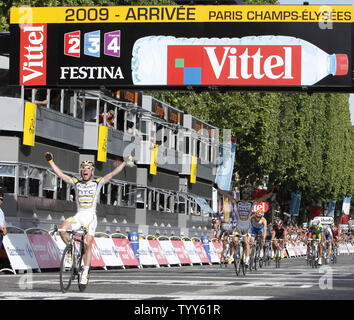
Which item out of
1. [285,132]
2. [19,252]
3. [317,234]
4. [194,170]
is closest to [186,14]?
[19,252]

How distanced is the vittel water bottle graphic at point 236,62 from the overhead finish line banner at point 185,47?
0.02 m

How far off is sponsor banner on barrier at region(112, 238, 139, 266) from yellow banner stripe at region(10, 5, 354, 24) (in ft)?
19.3

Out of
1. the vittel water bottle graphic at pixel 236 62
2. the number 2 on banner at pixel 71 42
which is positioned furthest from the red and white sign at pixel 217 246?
the number 2 on banner at pixel 71 42

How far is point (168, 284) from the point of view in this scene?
18312mm

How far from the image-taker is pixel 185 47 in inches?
1057

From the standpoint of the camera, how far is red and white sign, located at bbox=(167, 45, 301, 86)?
26359mm

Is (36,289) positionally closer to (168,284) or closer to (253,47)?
(168,284)

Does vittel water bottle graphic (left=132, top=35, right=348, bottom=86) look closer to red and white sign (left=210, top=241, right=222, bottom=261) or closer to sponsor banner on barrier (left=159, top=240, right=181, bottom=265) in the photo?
sponsor banner on barrier (left=159, top=240, right=181, bottom=265)

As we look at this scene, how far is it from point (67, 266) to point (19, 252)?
7986mm

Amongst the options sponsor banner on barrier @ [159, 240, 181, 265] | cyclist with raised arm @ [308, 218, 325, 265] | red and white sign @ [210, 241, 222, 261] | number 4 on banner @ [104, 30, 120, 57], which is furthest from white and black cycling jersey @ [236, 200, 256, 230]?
red and white sign @ [210, 241, 222, 261]

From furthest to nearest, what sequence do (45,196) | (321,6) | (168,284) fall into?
(45,196) → (321,6) → (168,284)
